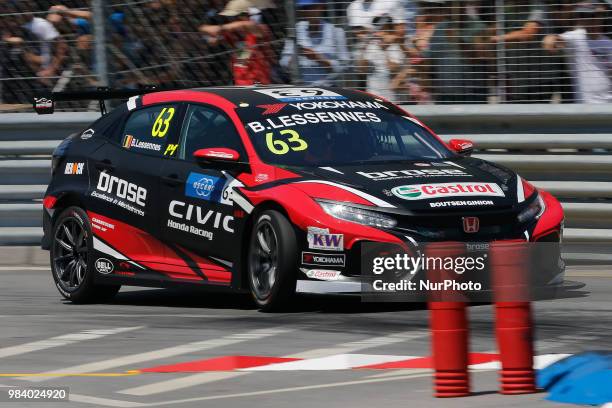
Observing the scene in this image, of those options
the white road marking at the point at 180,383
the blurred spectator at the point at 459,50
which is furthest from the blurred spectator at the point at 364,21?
the white road marking at the point at 180,383

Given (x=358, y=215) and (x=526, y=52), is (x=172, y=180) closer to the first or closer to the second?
(x=358, y=215)

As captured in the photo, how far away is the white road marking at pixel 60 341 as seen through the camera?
28.2 ft

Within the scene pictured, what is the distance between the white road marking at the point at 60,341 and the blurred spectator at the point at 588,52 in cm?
502

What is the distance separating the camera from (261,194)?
983 cm

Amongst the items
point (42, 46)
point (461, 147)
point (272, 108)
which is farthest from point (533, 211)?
point (42, 46)

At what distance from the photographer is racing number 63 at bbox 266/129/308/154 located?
10266mm

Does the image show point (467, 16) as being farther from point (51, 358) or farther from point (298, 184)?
point (51, 358)

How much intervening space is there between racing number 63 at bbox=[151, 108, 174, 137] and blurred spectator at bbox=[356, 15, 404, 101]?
8.71 feet

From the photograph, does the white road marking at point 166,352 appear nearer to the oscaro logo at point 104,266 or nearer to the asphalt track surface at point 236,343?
the asphalt track surface at point 236,343

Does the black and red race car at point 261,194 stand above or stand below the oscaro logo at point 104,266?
above

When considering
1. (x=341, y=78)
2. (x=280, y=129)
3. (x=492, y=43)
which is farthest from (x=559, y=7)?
(x=280, y=129)

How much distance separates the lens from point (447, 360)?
636cm

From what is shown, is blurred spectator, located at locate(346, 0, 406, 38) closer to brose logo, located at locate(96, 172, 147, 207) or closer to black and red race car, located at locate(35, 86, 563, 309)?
black and red race car, located at locate(35, 86, 563, 309)

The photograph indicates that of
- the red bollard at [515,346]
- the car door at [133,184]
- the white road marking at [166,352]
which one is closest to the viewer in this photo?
the red bollard at [515,346]
